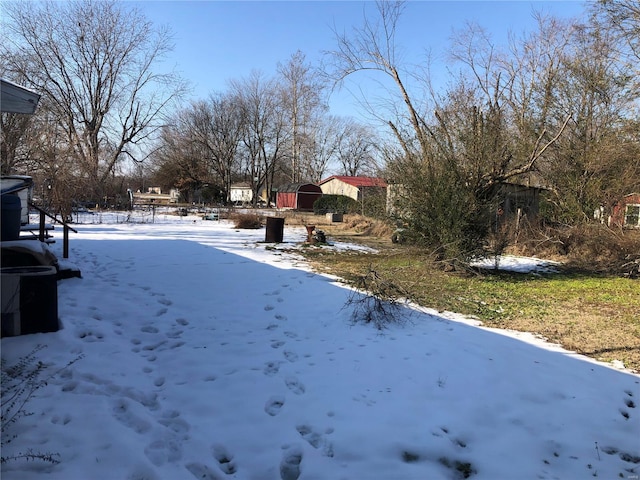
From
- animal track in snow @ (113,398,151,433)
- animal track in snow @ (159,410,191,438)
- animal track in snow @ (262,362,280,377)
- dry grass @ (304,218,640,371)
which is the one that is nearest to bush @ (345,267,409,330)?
dry grass @ (304,218,640,371)

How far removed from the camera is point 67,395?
9.59ft

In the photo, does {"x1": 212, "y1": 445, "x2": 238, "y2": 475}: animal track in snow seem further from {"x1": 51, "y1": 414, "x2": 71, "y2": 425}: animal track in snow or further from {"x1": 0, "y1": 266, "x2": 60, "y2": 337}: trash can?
{"x1": 0, "y1": 266, "x2": 60, "y2": 337}: trash can

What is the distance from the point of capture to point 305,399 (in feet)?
11.0

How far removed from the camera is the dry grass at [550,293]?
5281 millimetres

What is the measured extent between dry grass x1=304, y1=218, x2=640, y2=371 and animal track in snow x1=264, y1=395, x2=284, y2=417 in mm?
3523

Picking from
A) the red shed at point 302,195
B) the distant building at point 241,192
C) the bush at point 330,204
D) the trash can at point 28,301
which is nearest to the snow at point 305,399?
the trash can at point 28,301

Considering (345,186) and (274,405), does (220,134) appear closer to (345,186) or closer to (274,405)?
(345,186)

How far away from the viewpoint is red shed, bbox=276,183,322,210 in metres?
42.2

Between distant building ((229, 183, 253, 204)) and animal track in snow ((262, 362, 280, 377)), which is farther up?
distant building ((229, 183, 253, 204))

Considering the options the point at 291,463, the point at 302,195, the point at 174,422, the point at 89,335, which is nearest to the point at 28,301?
the point at 89,335

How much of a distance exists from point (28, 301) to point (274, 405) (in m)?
2.46

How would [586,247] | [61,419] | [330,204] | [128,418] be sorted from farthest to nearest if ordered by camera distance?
[330,204] < [586,247] < [128,418] < [61,419]

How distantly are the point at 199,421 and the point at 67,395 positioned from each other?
964mm

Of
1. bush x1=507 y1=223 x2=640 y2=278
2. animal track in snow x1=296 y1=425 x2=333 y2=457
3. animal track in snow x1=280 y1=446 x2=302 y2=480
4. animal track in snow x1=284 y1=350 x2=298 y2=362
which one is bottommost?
animal track in snow x1=280 y1=446 x2=302 y2=480
